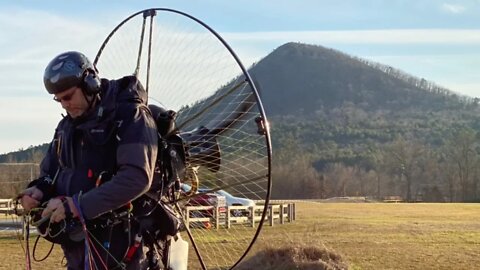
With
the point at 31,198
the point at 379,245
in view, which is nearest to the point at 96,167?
the point at 31,198

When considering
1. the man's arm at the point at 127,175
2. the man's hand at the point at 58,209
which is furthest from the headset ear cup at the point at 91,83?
the man's hand at the point at 58,209

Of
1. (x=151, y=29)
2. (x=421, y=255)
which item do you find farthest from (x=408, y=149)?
(x=151, y=29)

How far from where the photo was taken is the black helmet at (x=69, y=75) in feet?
14.2

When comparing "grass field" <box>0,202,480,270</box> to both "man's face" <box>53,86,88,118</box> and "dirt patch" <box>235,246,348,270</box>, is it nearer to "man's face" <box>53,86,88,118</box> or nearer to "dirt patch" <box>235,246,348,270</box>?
"dirt patch" <box>235,246,348,270</box>

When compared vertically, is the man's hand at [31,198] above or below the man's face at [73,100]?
below

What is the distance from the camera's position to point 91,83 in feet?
14.5

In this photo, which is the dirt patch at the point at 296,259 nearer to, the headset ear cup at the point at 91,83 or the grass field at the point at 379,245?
the grass field at the point at 379,245

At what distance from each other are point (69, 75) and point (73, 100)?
163mm

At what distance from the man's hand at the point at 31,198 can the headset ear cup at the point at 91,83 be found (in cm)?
72

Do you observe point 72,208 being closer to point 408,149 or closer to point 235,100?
point 235,100

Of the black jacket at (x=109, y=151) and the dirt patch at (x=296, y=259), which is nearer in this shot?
the black jacket at (x=109, y=151)

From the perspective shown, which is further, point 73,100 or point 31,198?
point 31,198

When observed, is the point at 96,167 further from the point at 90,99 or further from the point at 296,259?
the point at 296,259

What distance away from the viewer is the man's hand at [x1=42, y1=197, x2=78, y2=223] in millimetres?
4254
